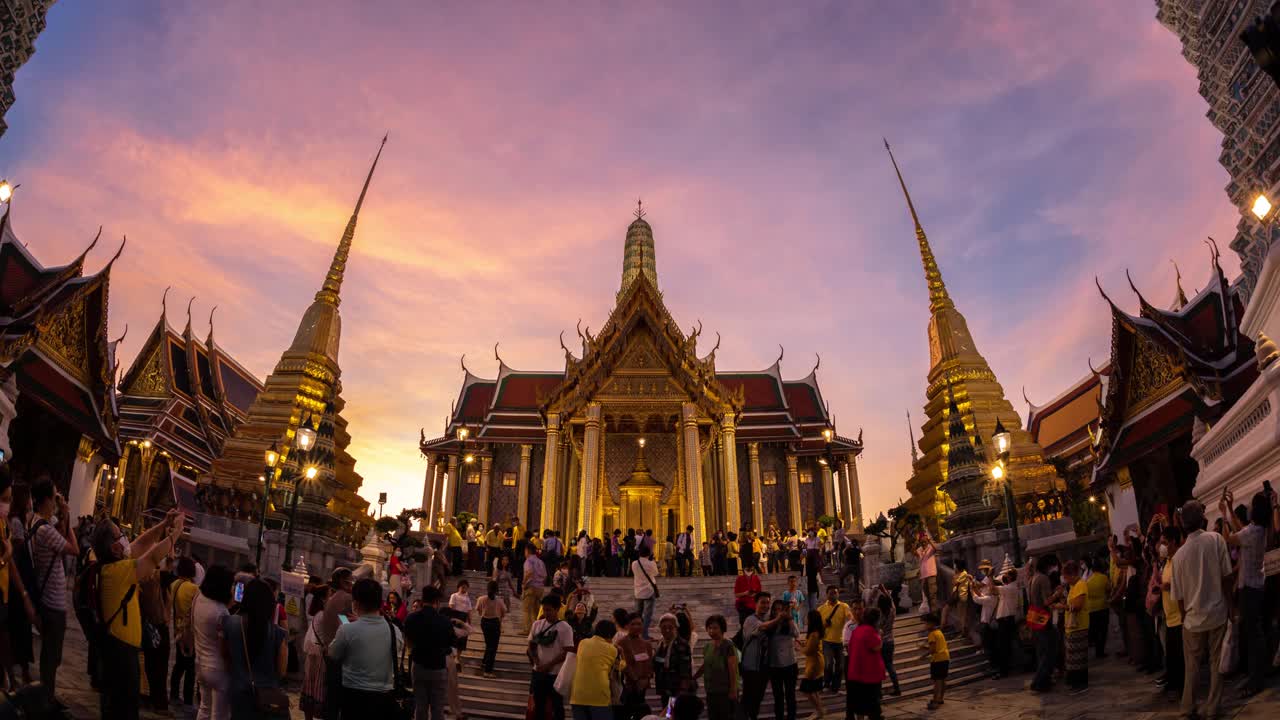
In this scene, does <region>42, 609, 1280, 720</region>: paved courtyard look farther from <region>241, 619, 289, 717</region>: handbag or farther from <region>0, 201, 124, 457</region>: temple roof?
<region>0, 201, 124, 457</region>: temple roof

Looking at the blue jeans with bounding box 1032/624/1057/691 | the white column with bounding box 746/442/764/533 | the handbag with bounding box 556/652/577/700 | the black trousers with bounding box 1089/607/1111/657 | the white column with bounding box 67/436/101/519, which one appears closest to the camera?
the handbag with bounding box 556/652/577/700

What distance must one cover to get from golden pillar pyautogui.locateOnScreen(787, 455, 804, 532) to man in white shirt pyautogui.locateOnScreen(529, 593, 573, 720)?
1015 inches

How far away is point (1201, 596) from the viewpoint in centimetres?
541

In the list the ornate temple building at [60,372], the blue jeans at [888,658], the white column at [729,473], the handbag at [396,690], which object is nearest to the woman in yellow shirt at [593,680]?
the handbag at [396,690]

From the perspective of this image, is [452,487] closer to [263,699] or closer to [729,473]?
[729,473]

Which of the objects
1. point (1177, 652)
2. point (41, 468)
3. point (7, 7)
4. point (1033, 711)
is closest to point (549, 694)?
point (1033, 711)

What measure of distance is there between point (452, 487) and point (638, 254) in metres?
21.2

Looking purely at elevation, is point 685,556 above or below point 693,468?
below

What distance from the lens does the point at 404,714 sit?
4.67m

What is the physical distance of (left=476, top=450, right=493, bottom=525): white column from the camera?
104ft

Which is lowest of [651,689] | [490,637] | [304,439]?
[651,689]

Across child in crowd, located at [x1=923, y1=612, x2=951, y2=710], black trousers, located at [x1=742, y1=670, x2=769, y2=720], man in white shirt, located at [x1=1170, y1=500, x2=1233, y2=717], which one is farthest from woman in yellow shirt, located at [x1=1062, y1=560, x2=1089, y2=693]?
black trousers, located at [x1=742, y1=670, x2=769, y2=720]

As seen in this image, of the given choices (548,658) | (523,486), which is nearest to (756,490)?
(523,486)

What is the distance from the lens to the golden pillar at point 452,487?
107 feet
